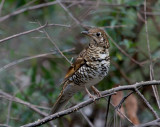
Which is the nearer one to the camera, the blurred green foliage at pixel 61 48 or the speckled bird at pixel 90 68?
the speckled bird at pixel 90 68

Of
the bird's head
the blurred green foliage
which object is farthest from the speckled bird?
the blurred green foliage

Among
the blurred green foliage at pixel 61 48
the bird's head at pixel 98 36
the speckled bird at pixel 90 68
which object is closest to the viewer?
the speckled bird at pixel 90 68

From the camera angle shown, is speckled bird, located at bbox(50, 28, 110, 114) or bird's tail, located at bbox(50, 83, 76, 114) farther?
bird's tail, located at bbox(50, 83, 76, 114)

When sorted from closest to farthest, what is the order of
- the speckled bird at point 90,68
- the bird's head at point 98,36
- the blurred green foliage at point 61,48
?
the speckled bird at point 90,68
the bird's head at point 98,36
the blurred green foliage at point 61,48

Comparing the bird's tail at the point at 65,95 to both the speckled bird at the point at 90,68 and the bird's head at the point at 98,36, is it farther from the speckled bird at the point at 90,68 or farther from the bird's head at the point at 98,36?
the bird's head at the point at 98,36

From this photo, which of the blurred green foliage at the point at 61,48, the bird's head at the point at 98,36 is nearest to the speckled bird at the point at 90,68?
the bird's head at the point at 98,36

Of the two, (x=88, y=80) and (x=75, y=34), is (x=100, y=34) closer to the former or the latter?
(x=88, y=80)

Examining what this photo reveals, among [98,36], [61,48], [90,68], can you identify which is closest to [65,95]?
[90,68]

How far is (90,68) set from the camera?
380 cm

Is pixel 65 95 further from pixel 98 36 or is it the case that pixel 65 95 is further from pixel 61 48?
pixel 61 48

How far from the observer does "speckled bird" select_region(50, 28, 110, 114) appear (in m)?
3.78

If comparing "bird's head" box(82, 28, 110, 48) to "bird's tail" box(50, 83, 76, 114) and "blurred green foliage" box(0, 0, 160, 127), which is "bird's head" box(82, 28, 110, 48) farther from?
"blurred green foliage" box(0, 0, 160, 127)

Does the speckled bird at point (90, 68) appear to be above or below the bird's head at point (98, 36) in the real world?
below

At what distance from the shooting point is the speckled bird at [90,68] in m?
3.78
